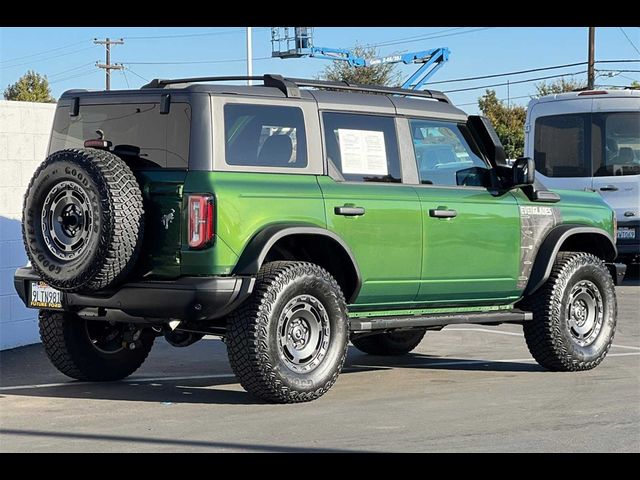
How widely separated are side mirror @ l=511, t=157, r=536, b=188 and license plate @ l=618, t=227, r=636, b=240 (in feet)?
29.7

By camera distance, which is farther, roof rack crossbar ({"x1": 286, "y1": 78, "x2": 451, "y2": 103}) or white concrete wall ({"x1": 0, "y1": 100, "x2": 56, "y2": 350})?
white concrete wall ({"x1": 0, "y1": 100, "x2": 56, "y2": 350})

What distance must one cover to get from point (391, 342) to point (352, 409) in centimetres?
300

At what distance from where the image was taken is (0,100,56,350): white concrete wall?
459 inches

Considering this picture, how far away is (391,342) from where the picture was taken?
36.5ft

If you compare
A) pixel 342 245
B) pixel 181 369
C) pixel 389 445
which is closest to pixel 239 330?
pixel 342 245

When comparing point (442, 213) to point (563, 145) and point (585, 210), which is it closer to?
point (585, 210)

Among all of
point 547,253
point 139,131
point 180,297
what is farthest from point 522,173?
point 180,297

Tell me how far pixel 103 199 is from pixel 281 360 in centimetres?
157

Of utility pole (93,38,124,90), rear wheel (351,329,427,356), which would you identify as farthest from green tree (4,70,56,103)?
rear wheel (351,329,427,356)

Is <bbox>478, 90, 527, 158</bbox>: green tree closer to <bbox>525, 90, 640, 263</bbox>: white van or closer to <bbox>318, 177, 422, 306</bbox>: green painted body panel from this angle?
<bbox>525, 90, 640, 263</bbox>: white van

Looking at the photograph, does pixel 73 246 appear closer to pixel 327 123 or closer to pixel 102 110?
pixel 102 110

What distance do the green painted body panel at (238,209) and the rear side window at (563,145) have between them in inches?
444

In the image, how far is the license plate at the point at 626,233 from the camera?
18.6m

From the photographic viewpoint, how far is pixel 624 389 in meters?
9.09
